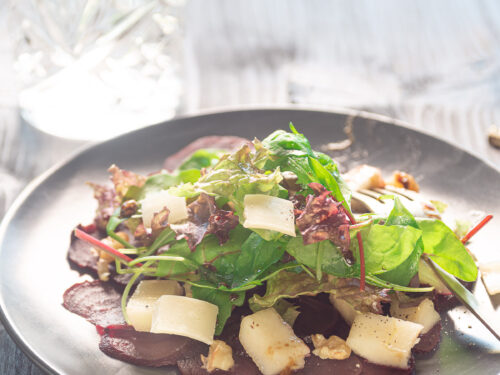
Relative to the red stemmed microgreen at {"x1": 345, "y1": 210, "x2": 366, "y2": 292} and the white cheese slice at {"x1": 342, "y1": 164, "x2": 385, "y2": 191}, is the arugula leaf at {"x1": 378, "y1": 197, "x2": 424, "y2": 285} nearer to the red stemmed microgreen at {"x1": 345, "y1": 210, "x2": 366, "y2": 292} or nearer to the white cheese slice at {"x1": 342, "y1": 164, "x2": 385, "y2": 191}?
the red stemmed microgreen at {"x1": 345, "y1": 210, "x2": 366, "y2": 292}

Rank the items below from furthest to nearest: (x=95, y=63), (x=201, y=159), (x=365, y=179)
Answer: (x=95, y=63), (x=201, y=159), (x=365, y=179)

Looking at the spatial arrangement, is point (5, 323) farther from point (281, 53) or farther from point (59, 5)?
point (281, 53)

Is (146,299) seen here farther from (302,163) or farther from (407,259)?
(407,259)

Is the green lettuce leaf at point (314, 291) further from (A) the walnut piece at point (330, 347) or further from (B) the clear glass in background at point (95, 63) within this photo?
(B) the clear glass in background at point (95, 63)

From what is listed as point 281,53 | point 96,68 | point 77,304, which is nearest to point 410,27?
point 281,53

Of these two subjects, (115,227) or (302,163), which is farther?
(115,227)

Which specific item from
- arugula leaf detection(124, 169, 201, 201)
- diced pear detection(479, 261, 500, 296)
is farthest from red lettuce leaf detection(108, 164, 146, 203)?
diced pear detection(479, 261, 500, 296)

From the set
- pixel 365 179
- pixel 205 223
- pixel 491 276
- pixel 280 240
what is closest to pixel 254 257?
pixel 280 240
